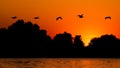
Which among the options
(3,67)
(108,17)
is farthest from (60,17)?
(3,67)

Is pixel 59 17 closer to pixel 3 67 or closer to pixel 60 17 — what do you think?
pixel 60 17

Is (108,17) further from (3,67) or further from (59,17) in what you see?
(3,67)

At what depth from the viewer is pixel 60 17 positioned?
2382 inches

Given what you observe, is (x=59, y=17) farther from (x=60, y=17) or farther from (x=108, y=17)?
(x=108, y=17)

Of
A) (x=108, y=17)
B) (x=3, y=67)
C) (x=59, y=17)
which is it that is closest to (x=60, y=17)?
(x=59, y=17)

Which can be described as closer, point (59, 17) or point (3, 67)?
point (59, 17)

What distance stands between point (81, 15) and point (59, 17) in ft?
10.7

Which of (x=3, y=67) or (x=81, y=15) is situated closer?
(x=81, y=15)

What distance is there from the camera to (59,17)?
60125 millimetres

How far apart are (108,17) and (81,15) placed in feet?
11.9

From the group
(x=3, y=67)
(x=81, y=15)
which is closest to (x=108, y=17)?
(x=81, y=15)

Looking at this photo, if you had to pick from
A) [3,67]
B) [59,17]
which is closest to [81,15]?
[59,17]

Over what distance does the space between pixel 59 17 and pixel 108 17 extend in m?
5.36

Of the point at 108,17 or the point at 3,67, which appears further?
the point at 3,67
